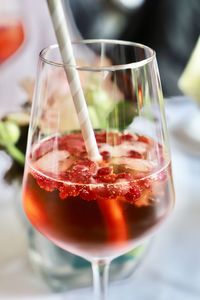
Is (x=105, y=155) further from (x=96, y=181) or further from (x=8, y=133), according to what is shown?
(x=8, y=133)

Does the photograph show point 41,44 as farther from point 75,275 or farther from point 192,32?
point 75,275

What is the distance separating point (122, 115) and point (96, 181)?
0.23ft

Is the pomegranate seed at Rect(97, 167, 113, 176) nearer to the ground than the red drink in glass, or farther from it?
farther from it

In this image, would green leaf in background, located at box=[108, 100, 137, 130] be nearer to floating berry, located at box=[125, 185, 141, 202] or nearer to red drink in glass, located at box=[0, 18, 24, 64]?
floating berry, located at box=[125, 185, 141, 202]

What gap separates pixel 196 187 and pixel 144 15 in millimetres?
1140

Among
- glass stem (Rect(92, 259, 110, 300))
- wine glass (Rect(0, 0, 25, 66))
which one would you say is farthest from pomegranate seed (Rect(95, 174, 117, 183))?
wine glass (Rect(0, 0, 25, 66))

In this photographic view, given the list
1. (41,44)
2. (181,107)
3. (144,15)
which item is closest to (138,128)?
(181,107)

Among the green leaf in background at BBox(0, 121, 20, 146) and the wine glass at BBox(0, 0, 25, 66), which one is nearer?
the green leaf in background at BBox(0, 121, 20, 146)

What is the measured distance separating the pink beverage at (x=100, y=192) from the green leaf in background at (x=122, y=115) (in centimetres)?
1

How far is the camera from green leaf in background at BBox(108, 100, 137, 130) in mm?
577

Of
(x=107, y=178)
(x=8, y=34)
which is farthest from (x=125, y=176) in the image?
(x=8, y=34)

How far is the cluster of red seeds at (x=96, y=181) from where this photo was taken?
56 centimetres

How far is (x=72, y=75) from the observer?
21.5 inches

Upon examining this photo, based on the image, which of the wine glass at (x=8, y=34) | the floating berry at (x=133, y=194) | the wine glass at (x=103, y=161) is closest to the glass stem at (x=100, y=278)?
the wine glass at (x=103, y=161)
